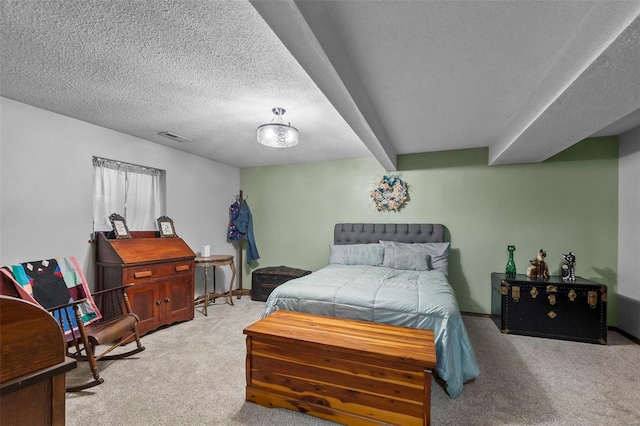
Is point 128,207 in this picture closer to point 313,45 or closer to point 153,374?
point 153,374

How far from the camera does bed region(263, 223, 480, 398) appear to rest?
217 centimetres

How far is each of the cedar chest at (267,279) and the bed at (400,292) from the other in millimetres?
786

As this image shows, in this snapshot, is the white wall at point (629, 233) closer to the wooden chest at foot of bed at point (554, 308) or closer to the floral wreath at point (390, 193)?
the wooden chest at foot of bed at point (554, 308)

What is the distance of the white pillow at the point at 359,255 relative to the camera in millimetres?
4094

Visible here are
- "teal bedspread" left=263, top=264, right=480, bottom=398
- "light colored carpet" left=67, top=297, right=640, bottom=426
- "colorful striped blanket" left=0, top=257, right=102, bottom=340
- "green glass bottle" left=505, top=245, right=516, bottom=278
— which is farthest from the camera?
"green glass bottle" left=505, top=245, right=516, bottom=278

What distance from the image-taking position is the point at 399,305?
2.36 metres

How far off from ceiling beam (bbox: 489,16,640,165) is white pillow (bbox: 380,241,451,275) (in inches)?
56.8

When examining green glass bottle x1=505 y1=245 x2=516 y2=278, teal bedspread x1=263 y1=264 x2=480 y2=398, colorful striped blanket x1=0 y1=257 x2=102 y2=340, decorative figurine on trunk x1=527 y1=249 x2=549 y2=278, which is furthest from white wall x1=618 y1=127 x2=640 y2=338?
colorful striped blanket x1=0 y1=257 x2=102 y2=340

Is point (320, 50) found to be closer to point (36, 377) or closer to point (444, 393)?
point (36, 377)

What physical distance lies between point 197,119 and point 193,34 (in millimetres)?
1511

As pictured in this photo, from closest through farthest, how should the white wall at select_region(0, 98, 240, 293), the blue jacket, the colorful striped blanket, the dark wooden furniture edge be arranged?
the dark wooden furniture edge → the colorful striped blanket → the white wall at select_region(0, 98, 240, 293) → the blue jacket

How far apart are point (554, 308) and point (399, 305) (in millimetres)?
2204

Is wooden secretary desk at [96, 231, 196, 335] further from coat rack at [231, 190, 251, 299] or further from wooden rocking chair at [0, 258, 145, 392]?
coat rack at [231, 190, 251, 299]

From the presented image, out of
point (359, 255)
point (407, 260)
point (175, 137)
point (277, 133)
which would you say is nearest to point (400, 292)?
point (407, 260)
